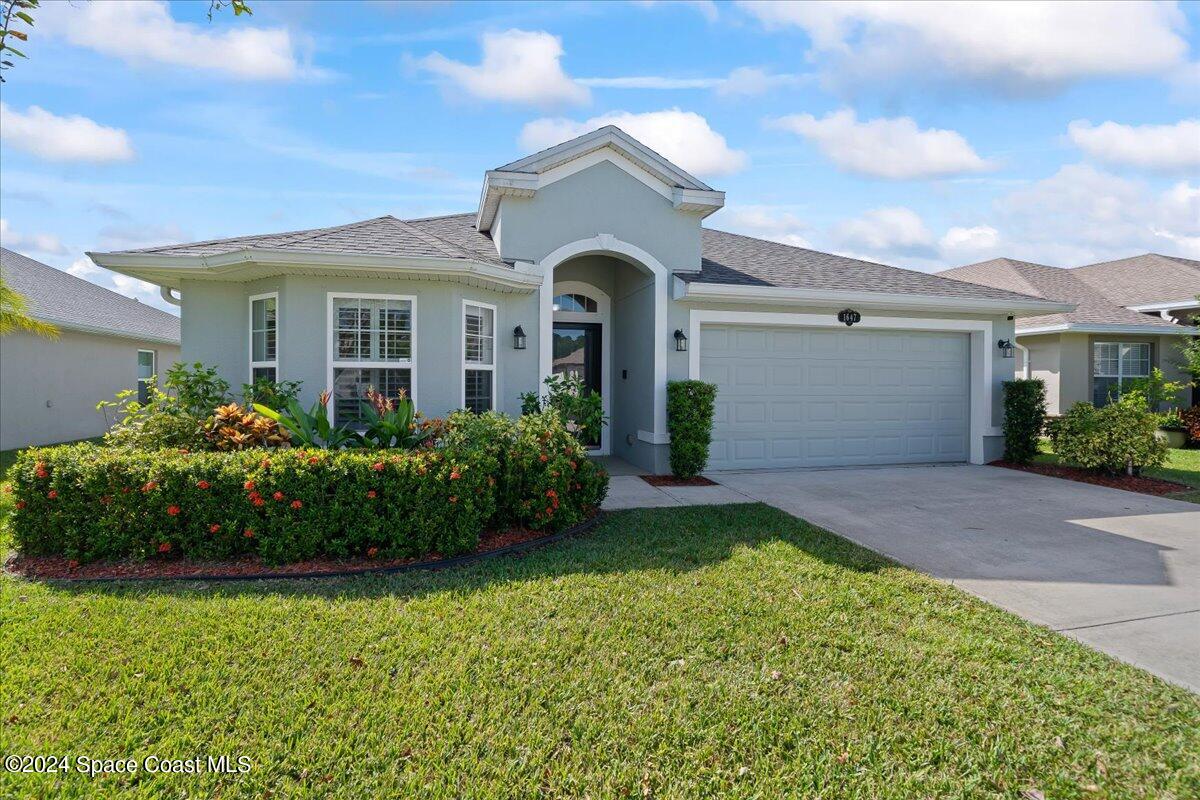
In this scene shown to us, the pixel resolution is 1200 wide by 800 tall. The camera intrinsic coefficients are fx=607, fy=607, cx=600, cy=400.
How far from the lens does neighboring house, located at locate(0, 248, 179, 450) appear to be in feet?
39.8

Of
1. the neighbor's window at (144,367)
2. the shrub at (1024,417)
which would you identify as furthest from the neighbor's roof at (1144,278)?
the neighbor's window at (144,367)

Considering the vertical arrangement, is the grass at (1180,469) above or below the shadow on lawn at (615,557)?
above

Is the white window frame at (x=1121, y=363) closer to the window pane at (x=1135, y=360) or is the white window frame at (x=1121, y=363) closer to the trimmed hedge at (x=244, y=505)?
the window pane at (x=1135, y=360)

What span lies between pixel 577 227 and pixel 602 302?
2.39 meters

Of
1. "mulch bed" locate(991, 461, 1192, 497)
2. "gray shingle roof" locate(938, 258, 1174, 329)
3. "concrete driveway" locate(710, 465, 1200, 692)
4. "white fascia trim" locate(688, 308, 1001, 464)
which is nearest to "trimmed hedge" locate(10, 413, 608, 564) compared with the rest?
"concrete driveway" locate(710, 465, 1200, 692)

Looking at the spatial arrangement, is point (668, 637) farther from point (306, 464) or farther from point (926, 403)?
point (926, 403)

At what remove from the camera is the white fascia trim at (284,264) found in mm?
6953

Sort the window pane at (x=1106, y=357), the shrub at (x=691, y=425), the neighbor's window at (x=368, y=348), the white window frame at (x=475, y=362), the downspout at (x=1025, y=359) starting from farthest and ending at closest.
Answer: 1. the downspout at (x=1025, y=359)
2. the window pane at (x=1106, y=357)
3. the shrub at (x=691, y=425)
4. the white window frame at (x=475, y=362)
5. the neighbor's window at (x=368, y=348)

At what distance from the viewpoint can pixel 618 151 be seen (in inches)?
362

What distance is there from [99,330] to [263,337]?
8720 mm

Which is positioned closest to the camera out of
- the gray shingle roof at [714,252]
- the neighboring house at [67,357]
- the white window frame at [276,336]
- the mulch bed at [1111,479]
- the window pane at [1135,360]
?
the white window frame at [276,336]

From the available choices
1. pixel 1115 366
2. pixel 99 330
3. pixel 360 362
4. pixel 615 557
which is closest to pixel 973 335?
pixel 1115 366

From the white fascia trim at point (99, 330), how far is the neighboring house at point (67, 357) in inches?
0.7

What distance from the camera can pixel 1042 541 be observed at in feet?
19.6
